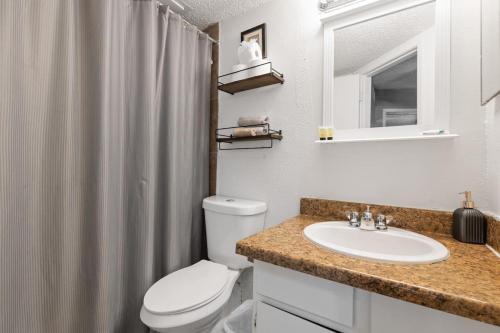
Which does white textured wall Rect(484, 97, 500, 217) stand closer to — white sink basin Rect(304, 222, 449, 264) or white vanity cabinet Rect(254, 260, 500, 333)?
white sink basin Rect(304, 222, 449, 264)

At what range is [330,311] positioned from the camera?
2.01ft

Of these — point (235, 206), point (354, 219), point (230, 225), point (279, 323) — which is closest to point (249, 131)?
point (235, 206)

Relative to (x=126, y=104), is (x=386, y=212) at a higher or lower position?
lower

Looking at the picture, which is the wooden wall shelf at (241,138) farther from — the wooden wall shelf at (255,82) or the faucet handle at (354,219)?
the faucet handle at (354,219)

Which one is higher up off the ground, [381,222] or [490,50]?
[490,50]

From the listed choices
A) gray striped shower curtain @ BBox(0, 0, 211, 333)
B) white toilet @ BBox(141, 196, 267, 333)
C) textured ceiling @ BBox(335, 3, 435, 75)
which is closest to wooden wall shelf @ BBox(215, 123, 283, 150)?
gray striped shower curtain @ BBox(0, 0, 211, 333)

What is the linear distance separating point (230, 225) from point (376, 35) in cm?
124

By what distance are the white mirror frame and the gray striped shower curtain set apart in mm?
880

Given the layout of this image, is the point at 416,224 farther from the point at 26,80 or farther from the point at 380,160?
the point at 26,80

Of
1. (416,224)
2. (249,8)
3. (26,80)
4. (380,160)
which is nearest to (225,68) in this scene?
(249,8)

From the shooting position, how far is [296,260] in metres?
0.64

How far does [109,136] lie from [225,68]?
958 mm

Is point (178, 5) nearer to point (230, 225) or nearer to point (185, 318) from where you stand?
point (230, 225)

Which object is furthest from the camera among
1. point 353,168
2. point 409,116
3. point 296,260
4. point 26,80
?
point 353,168
